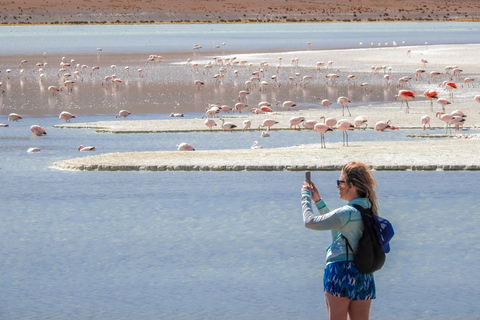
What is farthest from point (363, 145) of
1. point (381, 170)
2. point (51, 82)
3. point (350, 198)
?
point (51, 82)

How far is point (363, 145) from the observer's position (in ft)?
51.8

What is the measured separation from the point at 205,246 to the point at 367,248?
4.43 m

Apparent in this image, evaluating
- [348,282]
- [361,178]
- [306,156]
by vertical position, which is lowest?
[306,156]

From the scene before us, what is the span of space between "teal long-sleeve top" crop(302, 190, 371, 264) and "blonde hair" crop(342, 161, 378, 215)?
37mm

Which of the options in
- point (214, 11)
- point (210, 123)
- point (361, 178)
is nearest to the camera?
point (361, 178)

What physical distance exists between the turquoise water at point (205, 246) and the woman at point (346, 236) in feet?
6.56

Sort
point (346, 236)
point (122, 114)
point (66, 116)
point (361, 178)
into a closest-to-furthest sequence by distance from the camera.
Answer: point (361, 178)
point (346, 236)
point (66, 116)
point (122, 114)

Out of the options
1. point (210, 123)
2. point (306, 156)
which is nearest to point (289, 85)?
point (210, 123)

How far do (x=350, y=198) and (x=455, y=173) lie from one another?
28.0 feet

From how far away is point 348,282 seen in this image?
16.0 feet

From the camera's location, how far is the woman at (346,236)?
4.82 meters

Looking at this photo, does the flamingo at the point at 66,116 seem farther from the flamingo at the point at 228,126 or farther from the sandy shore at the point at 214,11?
the sandy shore at the point at 214,11

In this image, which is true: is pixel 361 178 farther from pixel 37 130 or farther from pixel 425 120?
pixel 37 130

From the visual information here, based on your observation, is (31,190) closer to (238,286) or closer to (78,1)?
(238,286)
